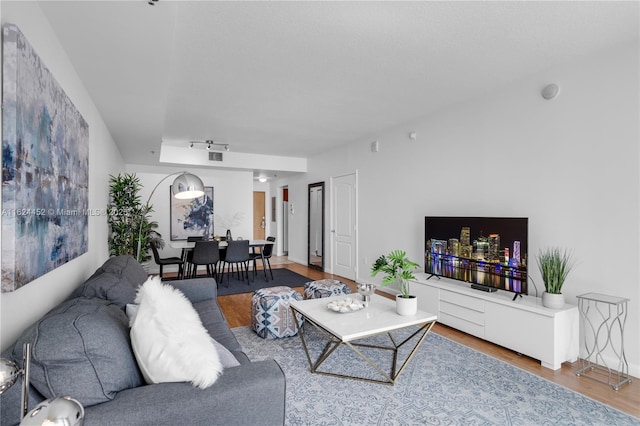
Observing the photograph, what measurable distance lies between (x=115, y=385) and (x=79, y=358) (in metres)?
0.16

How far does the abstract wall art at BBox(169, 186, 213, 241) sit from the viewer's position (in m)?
7.07

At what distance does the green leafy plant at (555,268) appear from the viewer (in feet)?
9.28

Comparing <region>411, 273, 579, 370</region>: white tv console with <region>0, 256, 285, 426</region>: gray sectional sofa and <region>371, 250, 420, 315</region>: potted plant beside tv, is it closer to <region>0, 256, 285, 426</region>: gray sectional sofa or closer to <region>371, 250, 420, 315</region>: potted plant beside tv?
<region>371, 250, 420, 315</region>: potted plant beside tv

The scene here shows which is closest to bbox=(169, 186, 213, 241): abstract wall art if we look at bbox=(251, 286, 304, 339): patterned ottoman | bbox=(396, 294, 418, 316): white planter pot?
bbox=(251, 286, 304, 339): patterned ottoman

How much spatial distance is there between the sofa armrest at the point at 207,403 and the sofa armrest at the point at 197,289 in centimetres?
184

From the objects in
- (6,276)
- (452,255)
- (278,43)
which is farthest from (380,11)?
(452,255)

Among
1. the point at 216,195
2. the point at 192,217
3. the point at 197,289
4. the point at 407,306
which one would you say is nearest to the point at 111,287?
the point at 197,289

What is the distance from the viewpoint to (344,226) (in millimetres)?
6367

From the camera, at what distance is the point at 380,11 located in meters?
2.21

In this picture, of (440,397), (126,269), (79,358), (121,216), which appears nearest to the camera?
(79,358)

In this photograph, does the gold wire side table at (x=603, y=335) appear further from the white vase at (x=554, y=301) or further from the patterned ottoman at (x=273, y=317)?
the patterned ottoman at (x=273, y=317)

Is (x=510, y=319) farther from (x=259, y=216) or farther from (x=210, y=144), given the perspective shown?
(x=259, y=216)

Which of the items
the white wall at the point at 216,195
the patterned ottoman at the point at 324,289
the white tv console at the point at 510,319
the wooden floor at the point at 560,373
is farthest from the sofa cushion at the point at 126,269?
the white wall at the point at 216,195

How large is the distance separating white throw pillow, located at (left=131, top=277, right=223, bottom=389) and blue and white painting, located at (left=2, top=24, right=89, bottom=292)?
50cm
